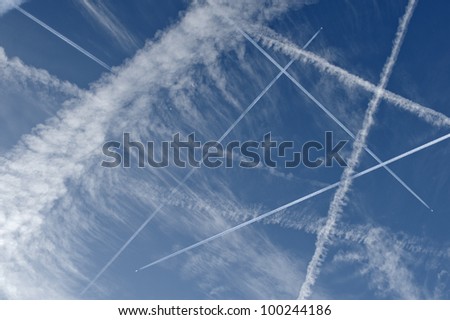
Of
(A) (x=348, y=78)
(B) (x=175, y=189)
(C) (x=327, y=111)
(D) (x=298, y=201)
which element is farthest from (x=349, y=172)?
(B) (x=175, y=189)

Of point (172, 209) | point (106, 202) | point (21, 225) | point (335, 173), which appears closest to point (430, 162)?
point (335, 173)

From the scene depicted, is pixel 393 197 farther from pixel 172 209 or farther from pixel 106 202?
pixel 106 202

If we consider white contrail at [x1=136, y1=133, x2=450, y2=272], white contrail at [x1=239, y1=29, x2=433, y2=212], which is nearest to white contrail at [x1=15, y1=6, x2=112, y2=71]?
white contrail at [x1=239, y1=29, x2=433, y2=212]

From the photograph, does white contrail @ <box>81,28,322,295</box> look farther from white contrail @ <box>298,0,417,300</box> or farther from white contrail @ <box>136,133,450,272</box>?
white contrail @ <box>298,0,417,300</box>

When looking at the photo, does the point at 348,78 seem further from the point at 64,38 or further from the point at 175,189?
the point at 64,38
